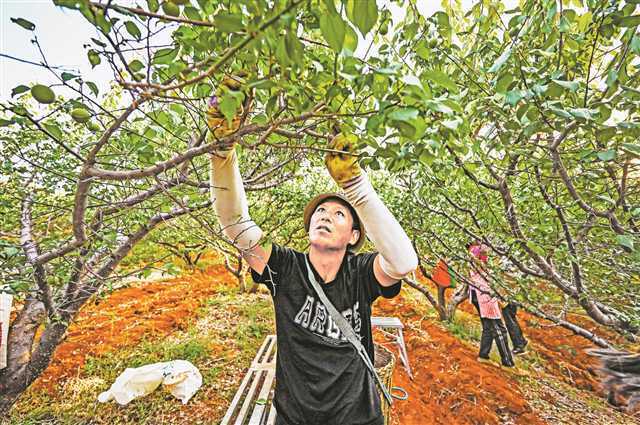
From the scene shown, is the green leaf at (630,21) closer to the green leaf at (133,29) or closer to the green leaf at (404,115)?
the green leaf at (404,115)

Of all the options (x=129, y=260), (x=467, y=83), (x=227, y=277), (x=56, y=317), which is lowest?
(x=227, y=277)

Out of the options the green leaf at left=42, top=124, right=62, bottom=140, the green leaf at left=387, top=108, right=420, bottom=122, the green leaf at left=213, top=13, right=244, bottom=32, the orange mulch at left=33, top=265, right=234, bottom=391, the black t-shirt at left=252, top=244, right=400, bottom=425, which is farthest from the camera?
the orange mulch at left=33, top=265, right=234, bottom=391

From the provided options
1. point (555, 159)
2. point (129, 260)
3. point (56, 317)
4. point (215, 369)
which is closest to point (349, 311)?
point (555, 159)

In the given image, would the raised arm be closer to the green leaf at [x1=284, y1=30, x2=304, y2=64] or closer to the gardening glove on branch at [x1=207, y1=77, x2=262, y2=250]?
the gardening glove on branch at [x1=207, y1=77, x2=262, y2=250]

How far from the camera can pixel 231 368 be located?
16.3 ft

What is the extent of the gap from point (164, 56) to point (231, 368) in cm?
508

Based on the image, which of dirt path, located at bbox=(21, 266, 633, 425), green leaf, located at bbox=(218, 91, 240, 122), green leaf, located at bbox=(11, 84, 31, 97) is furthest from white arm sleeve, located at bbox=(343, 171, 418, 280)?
dirt path, located at bbox=(21, 266, 633, 425)

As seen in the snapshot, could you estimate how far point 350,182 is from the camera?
159 centimetres

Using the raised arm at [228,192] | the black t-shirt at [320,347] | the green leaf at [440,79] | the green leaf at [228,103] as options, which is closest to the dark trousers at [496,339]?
the black t-shirt at [320,347]

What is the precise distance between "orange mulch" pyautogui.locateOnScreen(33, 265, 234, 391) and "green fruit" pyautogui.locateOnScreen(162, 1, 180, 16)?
14.3 feet

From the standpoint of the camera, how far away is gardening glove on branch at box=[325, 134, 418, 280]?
1.57 metres

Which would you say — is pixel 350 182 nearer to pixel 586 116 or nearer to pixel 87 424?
pixel 586 116

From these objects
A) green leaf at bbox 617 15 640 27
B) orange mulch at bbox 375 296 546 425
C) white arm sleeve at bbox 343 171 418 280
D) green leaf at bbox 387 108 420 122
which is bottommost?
orange mulch at bbox 375 296 546 425

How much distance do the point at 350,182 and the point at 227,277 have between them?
29.7ft
